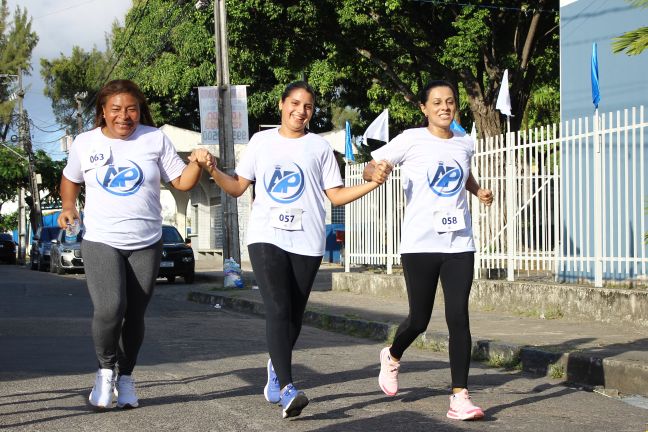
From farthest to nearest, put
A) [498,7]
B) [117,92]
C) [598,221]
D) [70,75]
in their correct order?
[70,75] → [498,7] → [598,221] → [117,92]

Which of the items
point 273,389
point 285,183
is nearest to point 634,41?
point 285,183

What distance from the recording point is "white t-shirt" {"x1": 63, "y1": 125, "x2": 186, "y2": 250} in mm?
5883

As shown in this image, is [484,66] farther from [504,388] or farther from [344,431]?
[344,431]

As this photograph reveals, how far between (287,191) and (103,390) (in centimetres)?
152

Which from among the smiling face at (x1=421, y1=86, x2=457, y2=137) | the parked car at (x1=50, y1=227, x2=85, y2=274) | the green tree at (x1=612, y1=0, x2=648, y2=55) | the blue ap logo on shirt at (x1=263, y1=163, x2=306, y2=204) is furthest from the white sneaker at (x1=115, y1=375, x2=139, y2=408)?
the parked car at (x1=50, y1=227, x2=85, y2=274)

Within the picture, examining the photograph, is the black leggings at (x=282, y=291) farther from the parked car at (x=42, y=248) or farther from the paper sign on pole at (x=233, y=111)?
the parked car at (x=42, y=248)

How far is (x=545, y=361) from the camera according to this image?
8398 mm

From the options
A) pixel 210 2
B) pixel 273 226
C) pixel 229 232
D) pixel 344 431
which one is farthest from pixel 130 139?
pixel 210 2

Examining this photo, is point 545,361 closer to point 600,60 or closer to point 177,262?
point 600,60

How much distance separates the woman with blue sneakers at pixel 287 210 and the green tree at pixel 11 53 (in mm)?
66560

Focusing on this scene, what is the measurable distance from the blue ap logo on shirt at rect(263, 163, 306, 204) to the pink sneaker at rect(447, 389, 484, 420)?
56.0 inches

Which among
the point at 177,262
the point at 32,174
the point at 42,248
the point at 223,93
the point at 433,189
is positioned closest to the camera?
the point at 433,189

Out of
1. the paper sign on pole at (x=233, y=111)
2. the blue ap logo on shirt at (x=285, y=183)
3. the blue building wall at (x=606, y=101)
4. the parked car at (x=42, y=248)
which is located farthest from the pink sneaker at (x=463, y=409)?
the parked car at (x=42, y=248)

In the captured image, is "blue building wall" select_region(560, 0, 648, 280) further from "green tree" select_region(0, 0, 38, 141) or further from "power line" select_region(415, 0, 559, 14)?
"green tree" select_region(0, 0, 38, 141)
